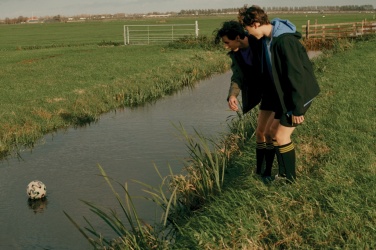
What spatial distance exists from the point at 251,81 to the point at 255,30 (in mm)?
893

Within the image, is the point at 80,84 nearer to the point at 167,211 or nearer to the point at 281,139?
the point at 167,211

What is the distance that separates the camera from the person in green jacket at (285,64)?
18.4 ft

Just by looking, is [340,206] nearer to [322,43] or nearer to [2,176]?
Result: [2,176]

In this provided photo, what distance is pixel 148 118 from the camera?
15781 mm

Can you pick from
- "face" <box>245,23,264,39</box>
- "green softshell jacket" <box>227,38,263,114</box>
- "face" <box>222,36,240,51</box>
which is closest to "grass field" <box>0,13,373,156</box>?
"green softshell jacket" <box>227,38,263,114</box>

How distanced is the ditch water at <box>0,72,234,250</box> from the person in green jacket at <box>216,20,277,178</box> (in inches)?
73.6

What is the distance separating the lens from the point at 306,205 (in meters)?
5.48

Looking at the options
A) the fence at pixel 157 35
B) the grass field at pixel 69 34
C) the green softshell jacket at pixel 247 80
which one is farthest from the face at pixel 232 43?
the grass field at pixel 69 34

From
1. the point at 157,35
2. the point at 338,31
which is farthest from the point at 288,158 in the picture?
the point at 157,35

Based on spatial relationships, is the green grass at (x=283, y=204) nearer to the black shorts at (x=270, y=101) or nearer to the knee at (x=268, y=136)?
the knee at (x=268, y=136)

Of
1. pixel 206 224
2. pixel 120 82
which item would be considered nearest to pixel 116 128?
pixel 120 82

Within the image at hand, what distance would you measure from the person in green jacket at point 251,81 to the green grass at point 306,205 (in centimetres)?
52

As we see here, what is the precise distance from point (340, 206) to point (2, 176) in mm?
7224

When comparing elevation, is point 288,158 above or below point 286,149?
below
